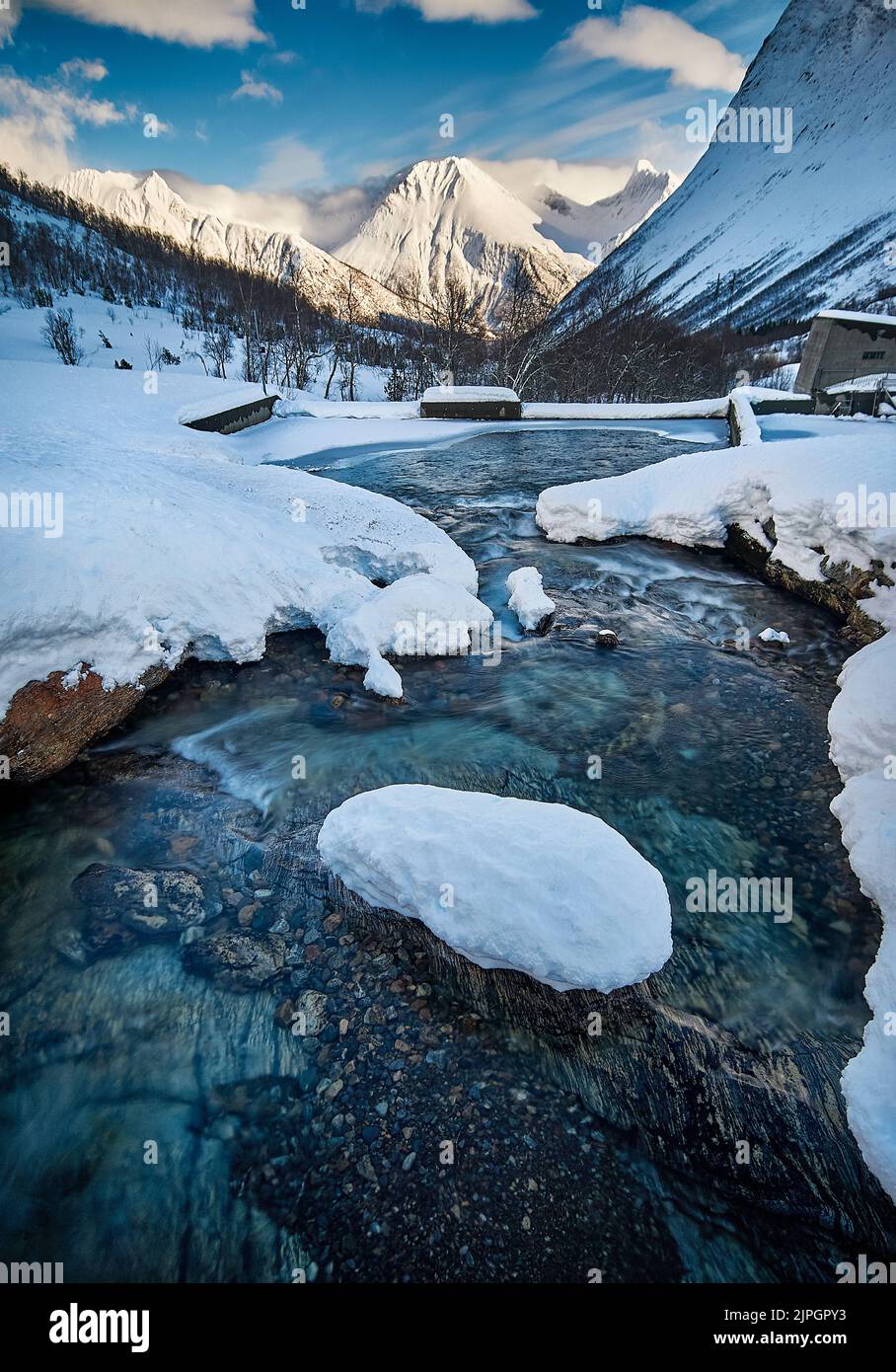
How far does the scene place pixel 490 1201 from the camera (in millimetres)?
2686

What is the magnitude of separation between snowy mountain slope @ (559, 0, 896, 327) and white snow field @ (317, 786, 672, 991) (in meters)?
91.8

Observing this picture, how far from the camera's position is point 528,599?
852cm

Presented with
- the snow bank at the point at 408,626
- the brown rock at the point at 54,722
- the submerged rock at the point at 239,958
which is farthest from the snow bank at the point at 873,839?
the brown rock at the point at 54,722

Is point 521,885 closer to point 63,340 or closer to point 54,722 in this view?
point 54,722

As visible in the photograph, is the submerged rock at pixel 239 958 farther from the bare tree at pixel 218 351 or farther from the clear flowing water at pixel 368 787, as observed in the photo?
the bare tree at pixel 218 351

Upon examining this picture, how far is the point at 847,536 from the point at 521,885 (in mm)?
7481

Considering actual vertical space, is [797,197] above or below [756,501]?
above

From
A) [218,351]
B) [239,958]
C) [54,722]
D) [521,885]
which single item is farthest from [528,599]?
[218,351]

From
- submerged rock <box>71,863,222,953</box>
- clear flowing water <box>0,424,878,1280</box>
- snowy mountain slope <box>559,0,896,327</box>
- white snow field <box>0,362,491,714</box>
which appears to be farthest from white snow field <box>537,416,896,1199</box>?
snowy mountain slope <box>559,0,896,327</box>

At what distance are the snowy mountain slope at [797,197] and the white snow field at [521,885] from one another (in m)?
91.8

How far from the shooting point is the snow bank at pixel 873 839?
2.87 meters

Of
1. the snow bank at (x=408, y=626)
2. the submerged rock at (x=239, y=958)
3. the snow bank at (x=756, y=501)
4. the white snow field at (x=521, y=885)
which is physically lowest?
the submerged rock at (x=239, y=958)
